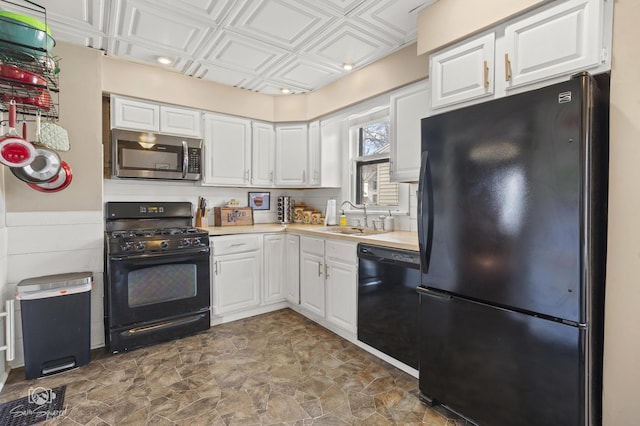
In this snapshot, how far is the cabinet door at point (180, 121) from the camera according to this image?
123 inches

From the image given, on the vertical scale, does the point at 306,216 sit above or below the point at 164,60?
below

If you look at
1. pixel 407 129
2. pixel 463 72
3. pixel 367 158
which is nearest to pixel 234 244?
pixel 367 158

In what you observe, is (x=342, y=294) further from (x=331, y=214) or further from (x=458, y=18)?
(x=458, y=18)

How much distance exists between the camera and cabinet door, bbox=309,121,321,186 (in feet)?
11.9

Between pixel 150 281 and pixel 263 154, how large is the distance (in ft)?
5.98

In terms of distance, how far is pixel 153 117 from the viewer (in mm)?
3062

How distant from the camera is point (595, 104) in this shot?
1.30 m

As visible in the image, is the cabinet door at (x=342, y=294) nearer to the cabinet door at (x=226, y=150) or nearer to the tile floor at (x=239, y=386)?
the tile floor at (x=239, y=386)

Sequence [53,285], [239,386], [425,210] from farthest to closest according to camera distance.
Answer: [53,285]
[239,386]
[425,210]

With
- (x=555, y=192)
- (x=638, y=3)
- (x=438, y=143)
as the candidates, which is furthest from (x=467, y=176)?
(x=638, y=3)

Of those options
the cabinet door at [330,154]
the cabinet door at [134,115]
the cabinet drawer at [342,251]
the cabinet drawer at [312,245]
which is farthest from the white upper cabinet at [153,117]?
the cabinet drawer at [342,251]

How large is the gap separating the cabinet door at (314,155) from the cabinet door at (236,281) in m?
1.05

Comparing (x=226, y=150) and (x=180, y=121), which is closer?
(x=180, y=121)

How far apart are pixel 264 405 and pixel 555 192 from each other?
1.90 m
